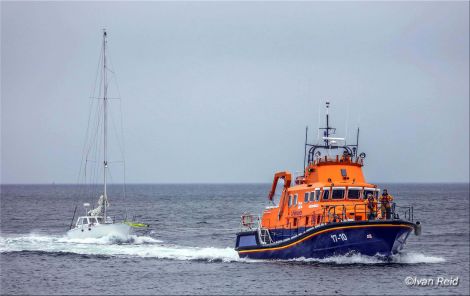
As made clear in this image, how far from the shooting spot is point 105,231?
173 ft

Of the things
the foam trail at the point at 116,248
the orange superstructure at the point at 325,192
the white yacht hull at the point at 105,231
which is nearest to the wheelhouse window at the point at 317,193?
the orange superstructure at the point at 325,192

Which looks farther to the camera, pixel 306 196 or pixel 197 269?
pixel 197 269

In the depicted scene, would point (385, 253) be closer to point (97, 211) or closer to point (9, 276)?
point (9, 276)

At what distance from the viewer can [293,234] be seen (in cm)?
3731

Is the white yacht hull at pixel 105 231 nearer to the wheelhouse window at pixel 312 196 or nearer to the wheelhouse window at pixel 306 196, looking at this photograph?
the wheelhouse window at pixel 306 196

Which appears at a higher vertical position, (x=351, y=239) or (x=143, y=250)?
(x=351, y=239)

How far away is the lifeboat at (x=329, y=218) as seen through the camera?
34.6 metres

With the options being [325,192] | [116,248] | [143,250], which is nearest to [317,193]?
[325,192]

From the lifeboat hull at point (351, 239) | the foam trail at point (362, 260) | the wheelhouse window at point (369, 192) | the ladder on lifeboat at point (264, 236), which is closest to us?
the lifeboat hull at point (351, 239)

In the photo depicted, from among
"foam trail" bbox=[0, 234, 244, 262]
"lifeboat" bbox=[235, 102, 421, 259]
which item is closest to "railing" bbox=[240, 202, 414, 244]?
"lifeboat" bbox=[235, 102, 421, 259]

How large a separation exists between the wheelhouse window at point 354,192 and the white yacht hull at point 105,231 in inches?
820

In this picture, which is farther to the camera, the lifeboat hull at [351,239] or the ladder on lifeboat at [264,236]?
the ladder on lifeboat at [264,236]

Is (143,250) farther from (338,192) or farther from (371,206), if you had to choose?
(371,206)

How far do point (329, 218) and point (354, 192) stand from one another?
2.01m
